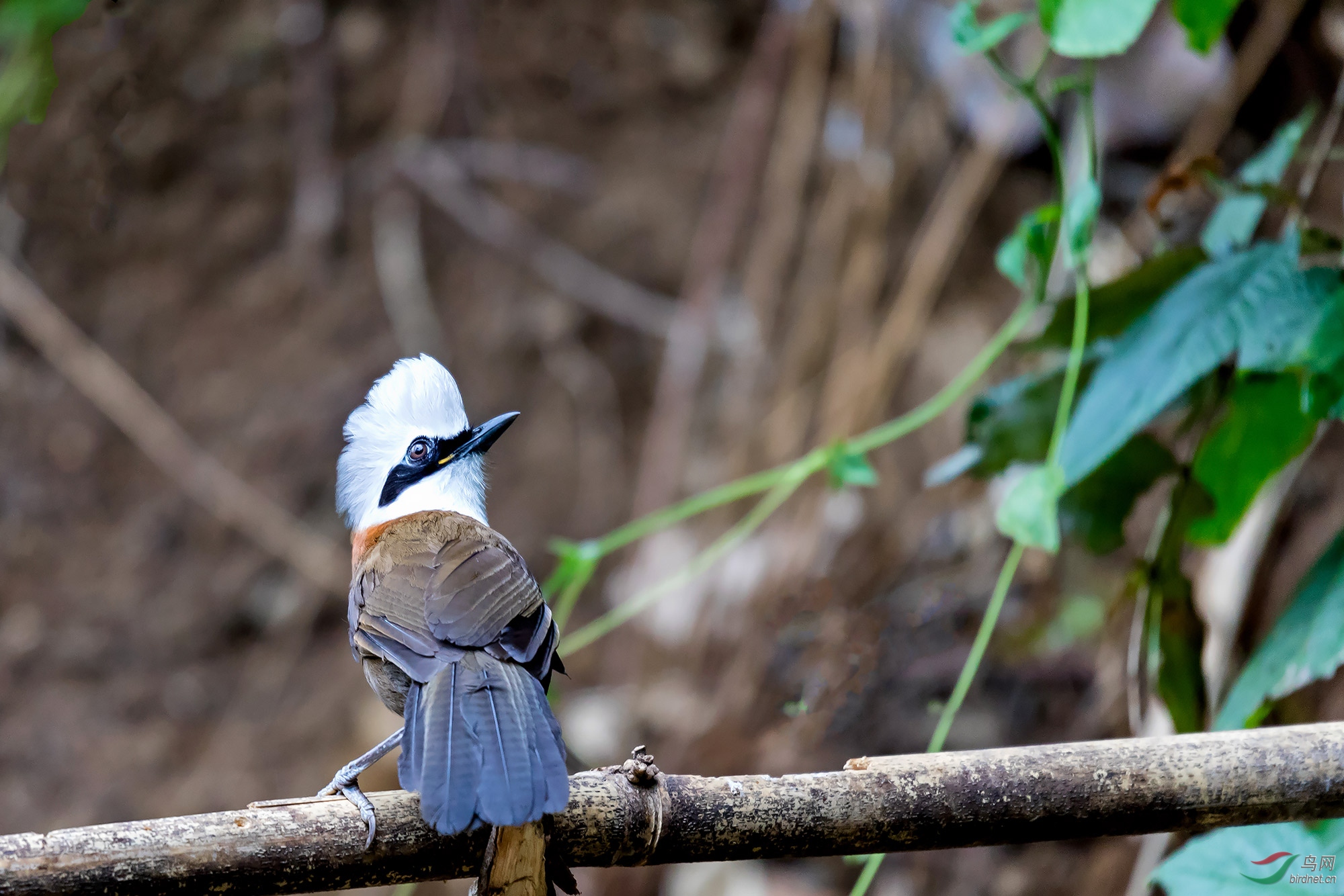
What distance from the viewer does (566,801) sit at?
135 cm

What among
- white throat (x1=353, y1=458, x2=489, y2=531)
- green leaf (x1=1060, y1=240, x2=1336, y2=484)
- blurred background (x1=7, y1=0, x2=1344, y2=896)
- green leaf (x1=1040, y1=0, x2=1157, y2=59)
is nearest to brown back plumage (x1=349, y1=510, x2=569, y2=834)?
white throat (x1=353, y1=458, x2=489, y2=531)

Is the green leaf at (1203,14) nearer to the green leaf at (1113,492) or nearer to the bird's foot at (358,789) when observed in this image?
the green leaf at (1113,492)

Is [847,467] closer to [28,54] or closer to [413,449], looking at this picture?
[413,449]

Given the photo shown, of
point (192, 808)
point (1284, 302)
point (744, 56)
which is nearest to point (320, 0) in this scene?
point (744, 56)

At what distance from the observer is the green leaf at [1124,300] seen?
88.0 inches

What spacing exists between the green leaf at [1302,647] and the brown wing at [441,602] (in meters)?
1.22

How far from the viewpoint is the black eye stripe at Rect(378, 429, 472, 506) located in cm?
251

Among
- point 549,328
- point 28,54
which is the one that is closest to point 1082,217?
point 549,328

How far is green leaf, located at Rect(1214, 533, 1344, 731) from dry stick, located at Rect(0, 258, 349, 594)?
3450 millimetres

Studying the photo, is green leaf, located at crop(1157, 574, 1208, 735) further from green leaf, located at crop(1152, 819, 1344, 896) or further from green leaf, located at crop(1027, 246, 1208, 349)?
green leaf, located at crop(1027, 246, 1208, 349)

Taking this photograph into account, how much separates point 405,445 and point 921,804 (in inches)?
60.4

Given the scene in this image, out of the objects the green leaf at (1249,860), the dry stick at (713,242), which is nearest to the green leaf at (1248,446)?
the green leaf at (1249,860)

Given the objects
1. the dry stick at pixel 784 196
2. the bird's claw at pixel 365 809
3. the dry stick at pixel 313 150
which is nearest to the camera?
the bird's claw at pixel 365 809

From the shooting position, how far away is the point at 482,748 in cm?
146
